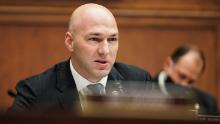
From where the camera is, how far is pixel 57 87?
2.29 metres

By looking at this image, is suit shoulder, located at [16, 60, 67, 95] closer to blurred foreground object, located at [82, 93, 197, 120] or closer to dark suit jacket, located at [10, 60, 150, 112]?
dark suit jacket, located at [10, 60, 150, 112]

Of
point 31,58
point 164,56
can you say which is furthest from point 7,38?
point 164,56

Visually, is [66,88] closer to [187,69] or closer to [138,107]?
[138,107]

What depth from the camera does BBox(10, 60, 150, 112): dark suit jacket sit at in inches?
85.7

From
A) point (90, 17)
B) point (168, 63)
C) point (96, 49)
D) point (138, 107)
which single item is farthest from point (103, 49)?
point (168, 63)

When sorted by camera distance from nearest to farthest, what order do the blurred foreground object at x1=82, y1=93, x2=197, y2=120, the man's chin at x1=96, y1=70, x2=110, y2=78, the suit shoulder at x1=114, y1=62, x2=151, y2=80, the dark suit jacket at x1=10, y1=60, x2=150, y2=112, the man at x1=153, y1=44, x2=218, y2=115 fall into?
the blurred foreground object at x1=82, y1=93, x2=197, y2=120 < the dark suit jacket at x1=10, y1=60, x2=150, y2=112 < the man's chin at x1=96, y1=70, x2=110, y2=78 < the suit shoulder at x1=114, y1=62, x2=151, y2=80 < the man at x1=153, y1=44, x2=218, y2=115

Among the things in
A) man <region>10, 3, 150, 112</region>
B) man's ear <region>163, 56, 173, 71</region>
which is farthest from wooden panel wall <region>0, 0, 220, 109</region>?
man <region>10, 3, 150, 112</region>

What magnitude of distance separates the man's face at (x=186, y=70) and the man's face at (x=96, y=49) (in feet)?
4.39

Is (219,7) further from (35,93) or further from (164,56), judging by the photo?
(35,93)

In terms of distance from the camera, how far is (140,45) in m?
3.79

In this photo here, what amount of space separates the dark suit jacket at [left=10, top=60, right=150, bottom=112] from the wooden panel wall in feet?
4.28

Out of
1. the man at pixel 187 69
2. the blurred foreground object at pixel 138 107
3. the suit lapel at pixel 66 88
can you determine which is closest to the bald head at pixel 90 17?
the suit lapel at pixel 66 88

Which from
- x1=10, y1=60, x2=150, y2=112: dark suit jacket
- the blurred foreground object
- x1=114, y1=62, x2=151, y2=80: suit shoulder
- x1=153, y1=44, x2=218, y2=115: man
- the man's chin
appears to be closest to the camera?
the blurred foreground object

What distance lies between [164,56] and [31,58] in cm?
88
